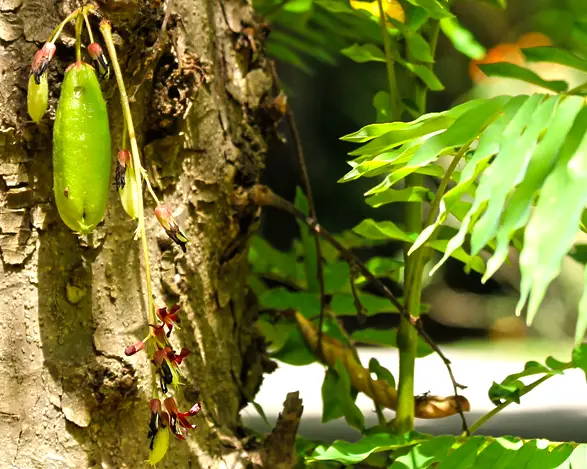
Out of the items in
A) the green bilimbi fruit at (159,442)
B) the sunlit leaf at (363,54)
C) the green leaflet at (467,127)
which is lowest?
the green bilimbi fruit at (159,442)

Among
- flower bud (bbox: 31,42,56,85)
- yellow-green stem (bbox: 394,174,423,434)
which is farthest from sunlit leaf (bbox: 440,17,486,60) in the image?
flower bud (bbox: 31,42,56,85)

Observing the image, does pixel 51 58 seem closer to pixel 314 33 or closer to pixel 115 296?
pixel 115 296

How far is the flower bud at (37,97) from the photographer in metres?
0.65

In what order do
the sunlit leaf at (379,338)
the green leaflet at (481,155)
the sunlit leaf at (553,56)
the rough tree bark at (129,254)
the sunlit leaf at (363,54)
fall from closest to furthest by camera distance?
the green leaflet at (481,155) → the rough tree bark at (129,254) → the sunlit leaf at (553,56) → the sunlit leaf at (363,54) → the sunlit leaf at (379,338)

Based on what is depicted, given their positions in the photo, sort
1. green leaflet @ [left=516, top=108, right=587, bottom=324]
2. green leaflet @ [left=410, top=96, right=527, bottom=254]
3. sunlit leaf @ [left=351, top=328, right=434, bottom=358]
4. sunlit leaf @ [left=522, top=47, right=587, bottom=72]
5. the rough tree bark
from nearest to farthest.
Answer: green leaflet @ [left=516, top=108, right=587, bottom=324], green leaflet @ [left=410, top=96, right=527, bottom=254], the rough tree bark, sunlit leaf @ [left=522, top=47, right=587, bottom=72], sunlit leaf @ [left=351, top=328, right=434, bottom=358]

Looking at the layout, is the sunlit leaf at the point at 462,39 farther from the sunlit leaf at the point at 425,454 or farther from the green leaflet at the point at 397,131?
the sunlit leaf at the point at 425,454

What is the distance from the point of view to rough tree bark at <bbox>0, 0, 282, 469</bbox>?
715mm

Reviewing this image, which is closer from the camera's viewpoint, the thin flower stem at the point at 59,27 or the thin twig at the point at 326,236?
the thin flower stem at the point at 59,27

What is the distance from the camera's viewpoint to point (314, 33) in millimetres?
1238

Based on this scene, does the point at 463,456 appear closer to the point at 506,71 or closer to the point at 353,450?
the point at 353,450

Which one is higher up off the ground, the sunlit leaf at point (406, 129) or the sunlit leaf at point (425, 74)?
the sunlit leaf at point (425, 74)

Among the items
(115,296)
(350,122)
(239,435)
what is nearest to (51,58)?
(115,296)

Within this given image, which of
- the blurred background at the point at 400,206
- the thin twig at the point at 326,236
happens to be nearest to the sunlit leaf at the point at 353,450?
the thin twig at the point at 326,236

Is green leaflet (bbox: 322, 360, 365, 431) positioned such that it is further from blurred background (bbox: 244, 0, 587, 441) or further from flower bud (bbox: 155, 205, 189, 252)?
blurred background (bbox: 244, 0, 587, 441)
